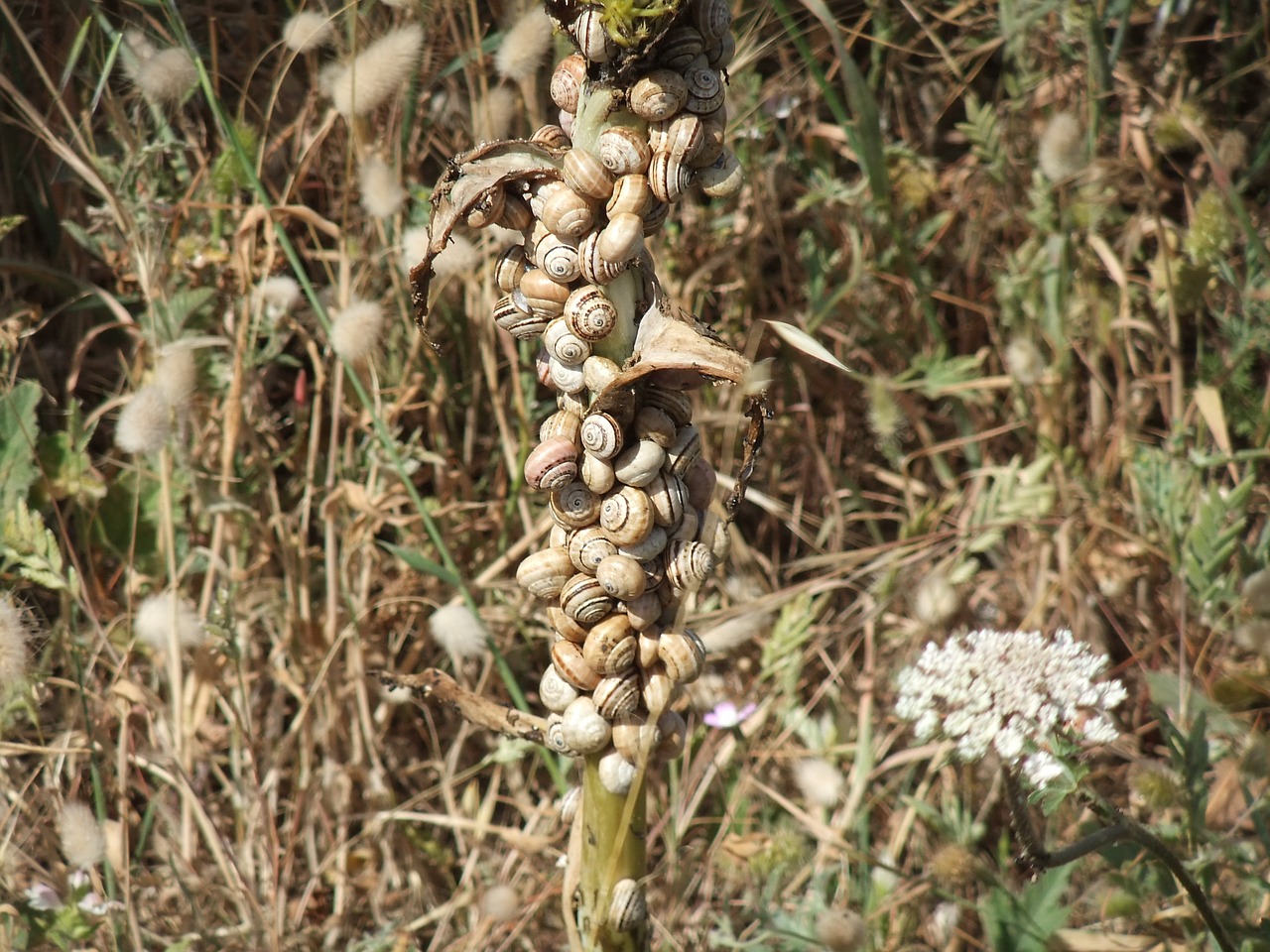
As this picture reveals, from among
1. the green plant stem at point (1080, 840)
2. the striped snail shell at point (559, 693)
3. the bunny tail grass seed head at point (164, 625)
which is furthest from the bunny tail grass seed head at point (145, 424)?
the green plant stem at point (1080, 840)

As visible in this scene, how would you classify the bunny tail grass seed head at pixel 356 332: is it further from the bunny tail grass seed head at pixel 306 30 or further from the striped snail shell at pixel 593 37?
the striped snail shell at pixel 593 37

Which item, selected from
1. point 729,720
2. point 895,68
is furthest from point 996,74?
point 729,720

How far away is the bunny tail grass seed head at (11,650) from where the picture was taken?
1220 millimetres

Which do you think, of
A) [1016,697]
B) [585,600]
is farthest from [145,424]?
[1016,697]

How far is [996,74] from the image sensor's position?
7.16 feet

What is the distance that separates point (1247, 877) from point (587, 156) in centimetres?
104

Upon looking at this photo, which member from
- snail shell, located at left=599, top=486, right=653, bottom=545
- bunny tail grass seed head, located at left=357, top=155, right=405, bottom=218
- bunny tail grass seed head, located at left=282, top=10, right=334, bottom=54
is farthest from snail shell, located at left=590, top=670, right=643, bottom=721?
bunny tail grass seed head, located at left=282, top=10, right=334, bottom=54

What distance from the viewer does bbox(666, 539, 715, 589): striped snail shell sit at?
2.92ft

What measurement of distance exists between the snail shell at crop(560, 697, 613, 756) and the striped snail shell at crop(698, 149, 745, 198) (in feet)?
1.44

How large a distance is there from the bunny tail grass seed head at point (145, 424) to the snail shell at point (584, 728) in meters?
0.77

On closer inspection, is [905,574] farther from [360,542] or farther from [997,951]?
[360,542]

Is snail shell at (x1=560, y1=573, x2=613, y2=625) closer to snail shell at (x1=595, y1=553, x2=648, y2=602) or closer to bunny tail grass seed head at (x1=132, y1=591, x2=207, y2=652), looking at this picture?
snail shell at (x1=595, y1=553, x2=648, y2=602)

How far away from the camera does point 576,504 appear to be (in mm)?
905

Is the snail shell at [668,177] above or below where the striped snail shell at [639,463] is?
above
